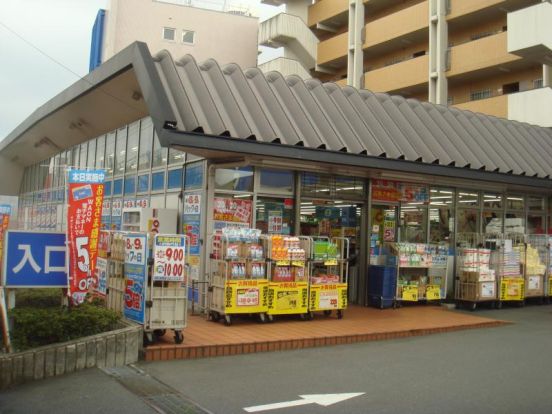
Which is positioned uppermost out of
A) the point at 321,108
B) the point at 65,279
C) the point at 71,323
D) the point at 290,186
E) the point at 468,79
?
the point at 468,79

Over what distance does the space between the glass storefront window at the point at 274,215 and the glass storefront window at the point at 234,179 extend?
41cm

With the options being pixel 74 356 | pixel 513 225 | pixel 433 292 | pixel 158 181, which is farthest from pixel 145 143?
pixel 513 225

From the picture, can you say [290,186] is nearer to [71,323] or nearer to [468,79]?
[71,323]

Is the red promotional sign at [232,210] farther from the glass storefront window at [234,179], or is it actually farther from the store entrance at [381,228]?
the store entrance at [381,228]

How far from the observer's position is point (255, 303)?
9.77 meters

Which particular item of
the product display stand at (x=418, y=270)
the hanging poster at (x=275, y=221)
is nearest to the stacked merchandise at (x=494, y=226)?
the product display stand at (x=418, y=270)

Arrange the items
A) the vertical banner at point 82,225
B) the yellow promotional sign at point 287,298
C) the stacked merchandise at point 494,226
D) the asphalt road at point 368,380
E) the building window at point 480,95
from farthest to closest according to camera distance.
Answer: the building window at point 480,95 < the stacked merchandise at point 494,226 < the yellow promotional sign at point 287,298 < the vertical banner at point 82,225 < the asphalt road at point 368,380

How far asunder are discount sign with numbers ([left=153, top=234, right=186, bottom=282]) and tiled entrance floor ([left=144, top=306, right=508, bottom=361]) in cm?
94

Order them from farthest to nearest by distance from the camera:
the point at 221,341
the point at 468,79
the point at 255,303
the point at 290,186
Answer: the point at 468,79 → the point at 290,186 → the point at 255,303 → the point at 221,341

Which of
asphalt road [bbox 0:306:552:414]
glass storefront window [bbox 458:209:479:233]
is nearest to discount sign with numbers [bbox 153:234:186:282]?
asphalt road [bbox 0:306:552:414]

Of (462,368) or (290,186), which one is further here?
(290,186)

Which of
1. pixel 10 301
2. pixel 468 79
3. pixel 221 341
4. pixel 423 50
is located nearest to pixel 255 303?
pixel 221 341

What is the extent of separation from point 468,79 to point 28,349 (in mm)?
26204

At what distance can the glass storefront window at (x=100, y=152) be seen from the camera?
17.2 m
